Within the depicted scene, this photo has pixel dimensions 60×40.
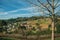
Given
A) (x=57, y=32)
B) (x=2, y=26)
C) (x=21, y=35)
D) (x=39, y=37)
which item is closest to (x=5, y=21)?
(x=2, y=26)

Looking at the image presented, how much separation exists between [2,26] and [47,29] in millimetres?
2846

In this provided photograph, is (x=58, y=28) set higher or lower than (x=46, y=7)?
lower

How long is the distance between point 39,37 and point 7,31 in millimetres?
2053

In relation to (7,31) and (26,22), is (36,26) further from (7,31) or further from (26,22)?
(7,31)

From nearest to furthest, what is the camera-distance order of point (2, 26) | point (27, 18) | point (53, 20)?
point (53, 20) → point (27, 18) → point (2, 26)

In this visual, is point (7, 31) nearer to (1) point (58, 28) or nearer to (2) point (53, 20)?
(1) point (58, 28)

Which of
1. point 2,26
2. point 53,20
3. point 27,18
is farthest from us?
point 2,26

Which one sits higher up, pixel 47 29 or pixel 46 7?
pixel 46 7

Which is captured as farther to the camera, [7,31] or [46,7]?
[7,31]

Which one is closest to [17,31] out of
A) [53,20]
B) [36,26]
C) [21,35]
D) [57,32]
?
[21,35]

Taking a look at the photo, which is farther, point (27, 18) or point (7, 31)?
point (7, 31)

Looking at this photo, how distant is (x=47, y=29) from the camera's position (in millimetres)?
12141

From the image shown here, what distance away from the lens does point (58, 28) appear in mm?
12047

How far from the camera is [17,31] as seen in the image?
1297cm
